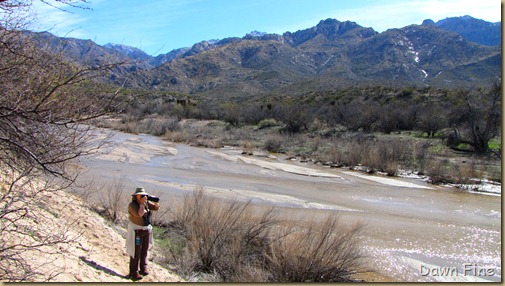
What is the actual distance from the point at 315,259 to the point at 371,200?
9264mm

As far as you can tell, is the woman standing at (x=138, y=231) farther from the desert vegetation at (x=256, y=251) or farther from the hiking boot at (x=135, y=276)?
the desert vegetation at (x=256, y=251)

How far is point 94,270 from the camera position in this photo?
20.3 feet

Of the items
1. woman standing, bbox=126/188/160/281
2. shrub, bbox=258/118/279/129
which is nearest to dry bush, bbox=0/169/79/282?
woman standing, bbox=126/188/160/281

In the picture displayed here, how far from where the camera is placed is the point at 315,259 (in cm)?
715

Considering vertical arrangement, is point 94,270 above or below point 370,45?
below

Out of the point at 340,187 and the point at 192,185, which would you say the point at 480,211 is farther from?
the point at 192,185

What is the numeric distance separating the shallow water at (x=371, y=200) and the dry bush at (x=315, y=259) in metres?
1.75

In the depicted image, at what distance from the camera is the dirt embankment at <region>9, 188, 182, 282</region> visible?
18.7 ft

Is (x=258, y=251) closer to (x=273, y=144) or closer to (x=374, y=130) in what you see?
(x=273, y=144)

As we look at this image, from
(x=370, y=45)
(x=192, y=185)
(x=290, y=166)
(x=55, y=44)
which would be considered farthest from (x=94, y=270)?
(x=370, y=45)

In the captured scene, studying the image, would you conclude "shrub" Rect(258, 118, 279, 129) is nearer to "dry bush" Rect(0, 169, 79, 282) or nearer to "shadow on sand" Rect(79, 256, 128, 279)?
"dry bush" Rect(0, 169, 79, 282)

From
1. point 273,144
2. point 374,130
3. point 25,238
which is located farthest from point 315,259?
point 374,130

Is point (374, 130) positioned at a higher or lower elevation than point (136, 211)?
lower

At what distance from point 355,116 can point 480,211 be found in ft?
70.9
